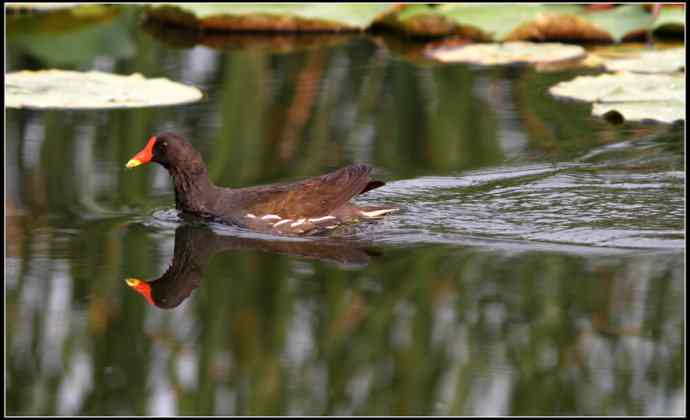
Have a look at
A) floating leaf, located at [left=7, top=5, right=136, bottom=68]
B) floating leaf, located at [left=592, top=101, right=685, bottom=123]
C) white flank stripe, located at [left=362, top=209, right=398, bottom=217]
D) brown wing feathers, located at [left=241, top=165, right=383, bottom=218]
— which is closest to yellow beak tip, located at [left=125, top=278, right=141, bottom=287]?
brown wing feathers, located at [left=241, top=165, right=383, bottom=218]

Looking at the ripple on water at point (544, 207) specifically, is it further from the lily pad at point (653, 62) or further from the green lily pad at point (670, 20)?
the green lily pad at point (670, 20)

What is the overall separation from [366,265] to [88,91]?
164 inches

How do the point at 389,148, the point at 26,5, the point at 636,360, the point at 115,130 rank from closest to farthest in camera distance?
the point at 636,360 → the point at 389,148 → the point at 115,130 → the point at 26,5

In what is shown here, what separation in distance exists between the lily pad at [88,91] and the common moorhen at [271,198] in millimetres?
2300

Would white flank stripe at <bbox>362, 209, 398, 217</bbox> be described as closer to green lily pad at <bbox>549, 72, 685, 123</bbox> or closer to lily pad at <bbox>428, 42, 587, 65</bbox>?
green lily pad at <bbox>549, 72, 685, 123</bbox>

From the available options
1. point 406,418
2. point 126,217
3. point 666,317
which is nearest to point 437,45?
point 126,217

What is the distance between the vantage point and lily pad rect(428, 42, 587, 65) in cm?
1117

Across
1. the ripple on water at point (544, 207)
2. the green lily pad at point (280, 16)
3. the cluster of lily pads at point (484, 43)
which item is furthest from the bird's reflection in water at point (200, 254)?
the green lily pad at point (280, 16)

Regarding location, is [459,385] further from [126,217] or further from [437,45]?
[437,45]

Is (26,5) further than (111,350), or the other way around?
(26,5)

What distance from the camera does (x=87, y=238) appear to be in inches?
258

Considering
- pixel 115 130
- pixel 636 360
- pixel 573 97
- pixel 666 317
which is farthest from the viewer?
pixel 573 97

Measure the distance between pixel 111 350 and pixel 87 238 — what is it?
1.75m

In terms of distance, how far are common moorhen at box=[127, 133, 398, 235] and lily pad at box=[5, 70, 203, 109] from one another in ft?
7.55
